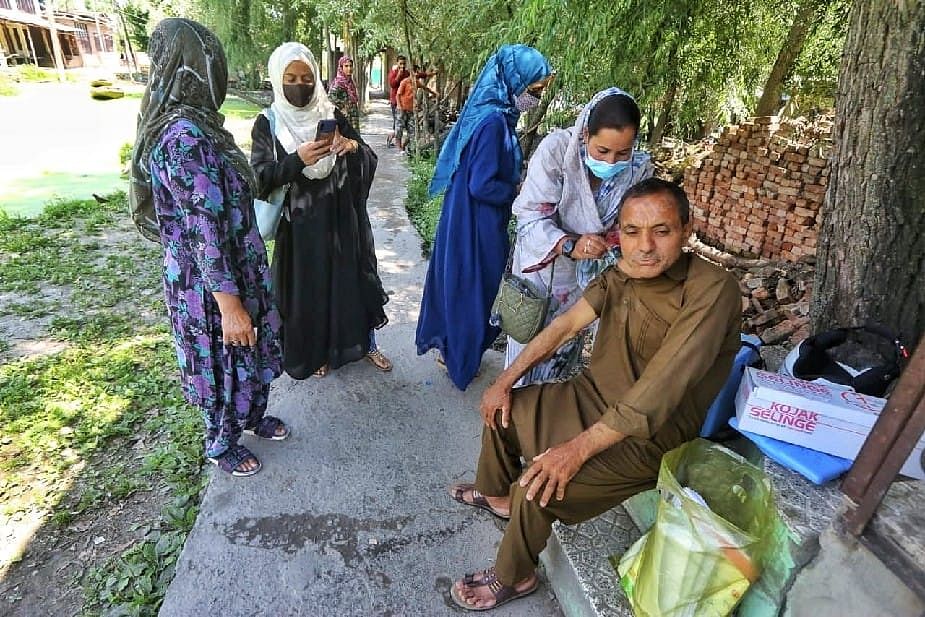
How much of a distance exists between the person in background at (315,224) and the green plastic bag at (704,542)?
1795 mm

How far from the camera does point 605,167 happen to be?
203 cm

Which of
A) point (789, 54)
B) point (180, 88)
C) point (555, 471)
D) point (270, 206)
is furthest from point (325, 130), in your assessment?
point (789, 54)

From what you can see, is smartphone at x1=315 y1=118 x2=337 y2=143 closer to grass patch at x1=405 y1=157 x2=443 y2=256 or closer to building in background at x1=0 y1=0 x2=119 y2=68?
grass patch at x1=405 y1=157 x2=443 y2=256

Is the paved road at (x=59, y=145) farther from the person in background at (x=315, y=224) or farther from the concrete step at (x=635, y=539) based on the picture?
the concrete step at (x=635, y=539)

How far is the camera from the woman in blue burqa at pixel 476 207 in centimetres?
251

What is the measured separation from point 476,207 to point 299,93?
3.07 feet

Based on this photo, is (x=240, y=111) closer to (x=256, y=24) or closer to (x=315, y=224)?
(x=256, y=24)

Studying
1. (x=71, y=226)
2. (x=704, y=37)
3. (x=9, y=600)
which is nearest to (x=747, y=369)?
(x=9, y=600)

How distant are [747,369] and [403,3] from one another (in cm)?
773

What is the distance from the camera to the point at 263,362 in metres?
2.27

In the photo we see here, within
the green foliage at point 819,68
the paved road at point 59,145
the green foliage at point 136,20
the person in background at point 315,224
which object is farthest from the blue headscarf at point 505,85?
the green foliage at point 136,20

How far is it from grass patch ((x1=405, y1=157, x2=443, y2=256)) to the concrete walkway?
7.54 ft

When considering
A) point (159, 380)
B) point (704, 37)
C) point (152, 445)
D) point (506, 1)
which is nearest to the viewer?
point (152, 445)

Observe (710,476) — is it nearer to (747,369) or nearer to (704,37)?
(747,369)
